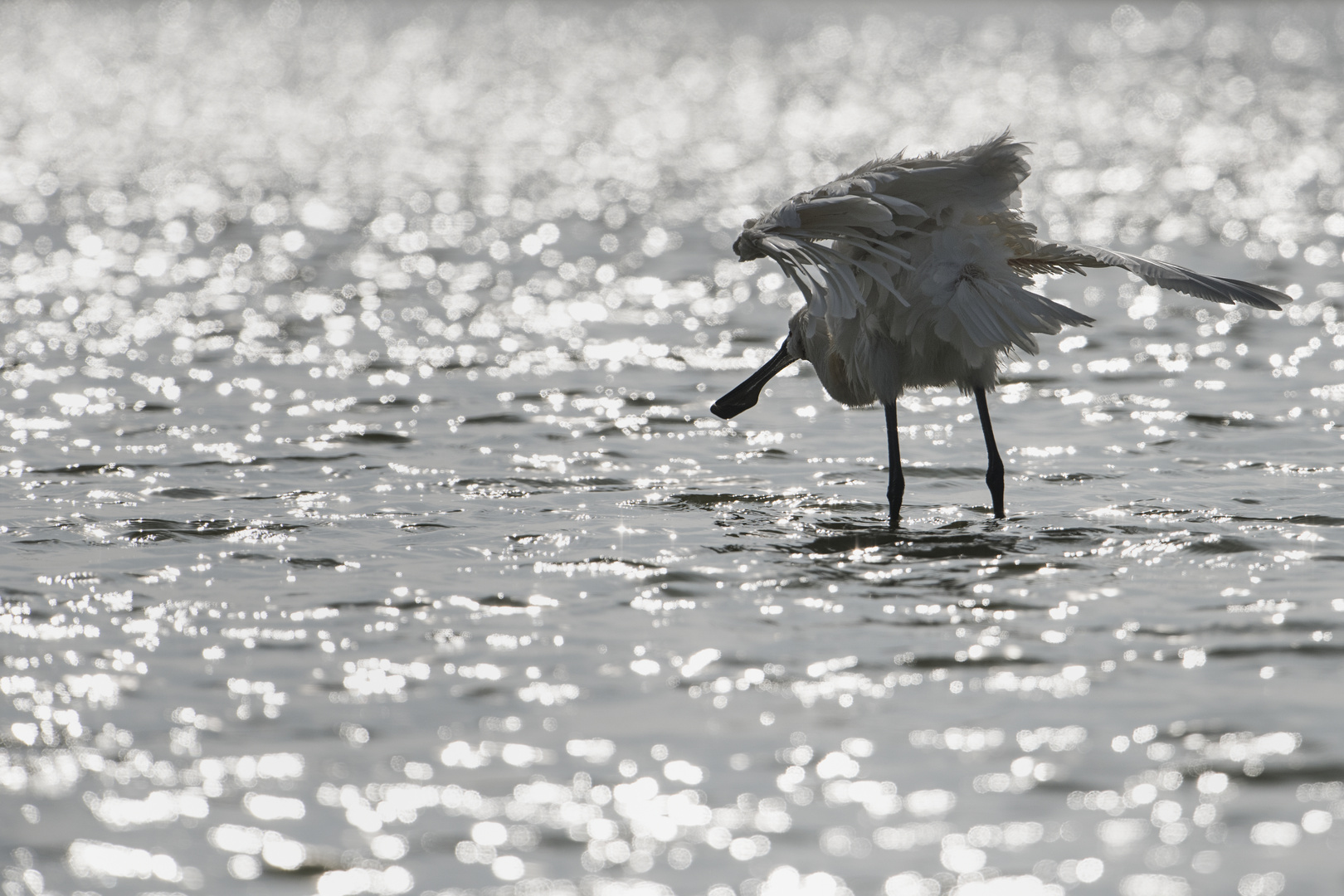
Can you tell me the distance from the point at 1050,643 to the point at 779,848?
2.04 metres

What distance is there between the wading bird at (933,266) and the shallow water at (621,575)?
0.85m

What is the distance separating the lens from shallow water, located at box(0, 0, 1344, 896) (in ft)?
16.4

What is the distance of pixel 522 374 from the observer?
13.1m

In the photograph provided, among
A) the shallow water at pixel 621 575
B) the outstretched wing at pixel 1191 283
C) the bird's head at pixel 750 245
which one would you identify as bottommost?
the shallow water at pixel 621 575

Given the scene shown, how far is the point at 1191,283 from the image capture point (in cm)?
843

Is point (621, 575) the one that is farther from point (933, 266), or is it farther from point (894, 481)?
point (933, 266)

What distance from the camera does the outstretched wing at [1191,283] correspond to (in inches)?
331

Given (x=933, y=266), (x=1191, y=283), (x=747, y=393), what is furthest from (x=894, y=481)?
(x=747, y=393)

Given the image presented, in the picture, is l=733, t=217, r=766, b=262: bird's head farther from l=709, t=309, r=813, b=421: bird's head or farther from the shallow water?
the shallow water

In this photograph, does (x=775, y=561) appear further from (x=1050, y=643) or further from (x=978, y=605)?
(x=1050, y=643)

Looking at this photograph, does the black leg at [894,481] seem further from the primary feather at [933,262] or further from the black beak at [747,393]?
the black beak at [747,393]

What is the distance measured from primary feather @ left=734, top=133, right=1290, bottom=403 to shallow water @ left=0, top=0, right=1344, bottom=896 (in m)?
0.96

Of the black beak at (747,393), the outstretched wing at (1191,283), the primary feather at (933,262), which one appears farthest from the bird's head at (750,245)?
the black beak at (747,393)

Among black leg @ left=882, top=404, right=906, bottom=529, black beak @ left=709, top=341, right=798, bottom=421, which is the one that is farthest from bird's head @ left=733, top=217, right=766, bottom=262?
black beak @ left=709, top=341, right=798, bottom=421
